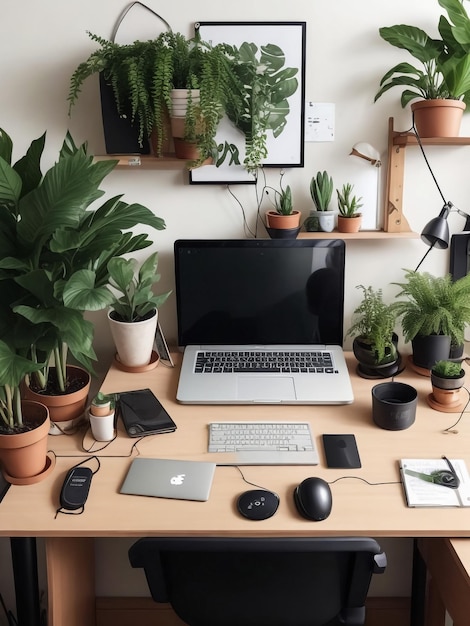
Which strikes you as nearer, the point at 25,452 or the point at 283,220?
the point at 25,452

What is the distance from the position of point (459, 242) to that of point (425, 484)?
2.92ft


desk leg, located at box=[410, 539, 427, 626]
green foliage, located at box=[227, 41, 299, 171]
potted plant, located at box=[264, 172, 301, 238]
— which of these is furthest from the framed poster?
desk leg, located at box=[410, 539, 427, 626]

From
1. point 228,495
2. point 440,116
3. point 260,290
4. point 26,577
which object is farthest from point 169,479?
point 440,116

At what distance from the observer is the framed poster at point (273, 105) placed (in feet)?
5.55

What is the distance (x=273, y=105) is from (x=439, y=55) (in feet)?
1.56

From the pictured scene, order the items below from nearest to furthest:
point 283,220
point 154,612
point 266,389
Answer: point 266,389, point 283,220, point 154,612

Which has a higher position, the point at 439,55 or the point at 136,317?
the point at 439,55

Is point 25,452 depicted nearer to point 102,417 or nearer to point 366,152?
point 102,417

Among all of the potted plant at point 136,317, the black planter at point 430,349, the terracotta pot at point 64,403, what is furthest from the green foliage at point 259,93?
the terracotta pot at point 64,403

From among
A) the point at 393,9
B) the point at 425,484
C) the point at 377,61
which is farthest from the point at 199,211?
the point at 425,484

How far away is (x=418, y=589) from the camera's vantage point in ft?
5.86

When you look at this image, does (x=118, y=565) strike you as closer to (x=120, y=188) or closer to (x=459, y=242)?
(x=120, y=188)

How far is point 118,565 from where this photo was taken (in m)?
1.99

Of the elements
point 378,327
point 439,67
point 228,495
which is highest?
point 439,67
